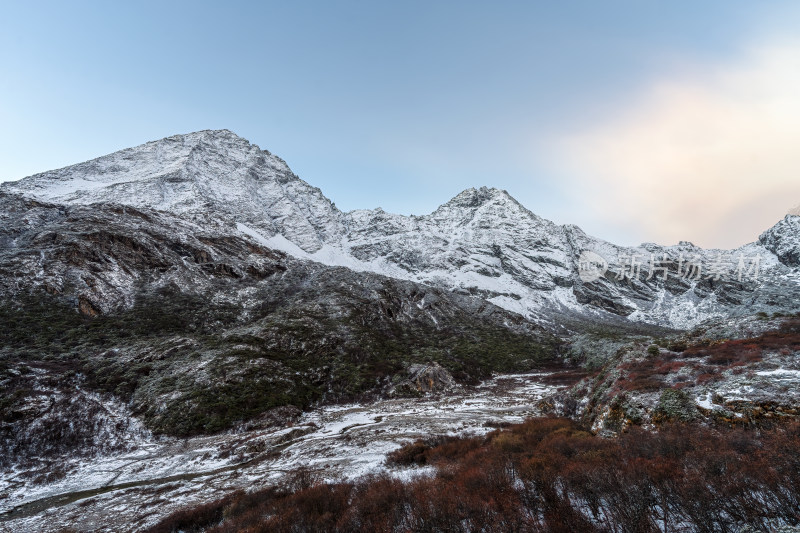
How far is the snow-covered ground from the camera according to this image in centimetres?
1764

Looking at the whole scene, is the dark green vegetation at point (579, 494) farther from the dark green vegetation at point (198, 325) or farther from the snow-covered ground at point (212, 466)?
the dark green vegetation at point (198, 325)

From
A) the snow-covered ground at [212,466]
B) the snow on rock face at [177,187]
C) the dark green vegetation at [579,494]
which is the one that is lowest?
the snow-covered ground at [212,466]

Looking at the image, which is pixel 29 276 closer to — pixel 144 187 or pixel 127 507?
pixel 127 507

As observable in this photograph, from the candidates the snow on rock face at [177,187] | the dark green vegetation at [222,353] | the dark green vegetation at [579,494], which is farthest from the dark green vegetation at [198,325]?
the snow on rock face at [177,187]

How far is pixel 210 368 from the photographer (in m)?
43.6

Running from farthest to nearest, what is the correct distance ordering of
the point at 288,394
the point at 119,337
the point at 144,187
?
1. the point at 144,187
2. the point at 119,337
3. the point at 288,394

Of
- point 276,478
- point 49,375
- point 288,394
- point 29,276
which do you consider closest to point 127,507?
point 276,478

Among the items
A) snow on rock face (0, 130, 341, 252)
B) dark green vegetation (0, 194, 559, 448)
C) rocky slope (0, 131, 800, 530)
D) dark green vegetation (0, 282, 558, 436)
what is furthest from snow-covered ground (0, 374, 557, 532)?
snow on rock face (0, 130, 341, 252)

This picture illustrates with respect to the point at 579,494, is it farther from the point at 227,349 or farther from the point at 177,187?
the point at 177,187

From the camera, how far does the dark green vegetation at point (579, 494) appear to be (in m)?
8.15

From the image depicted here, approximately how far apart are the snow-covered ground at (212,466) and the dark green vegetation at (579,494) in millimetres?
4186

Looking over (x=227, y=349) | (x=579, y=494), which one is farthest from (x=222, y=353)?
(x=579, y=494)

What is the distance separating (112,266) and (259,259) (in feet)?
140

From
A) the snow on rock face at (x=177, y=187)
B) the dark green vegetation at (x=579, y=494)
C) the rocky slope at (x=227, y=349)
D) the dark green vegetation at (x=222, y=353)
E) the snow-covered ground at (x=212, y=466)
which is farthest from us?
the snow on rock face at (x=177, y=187)
